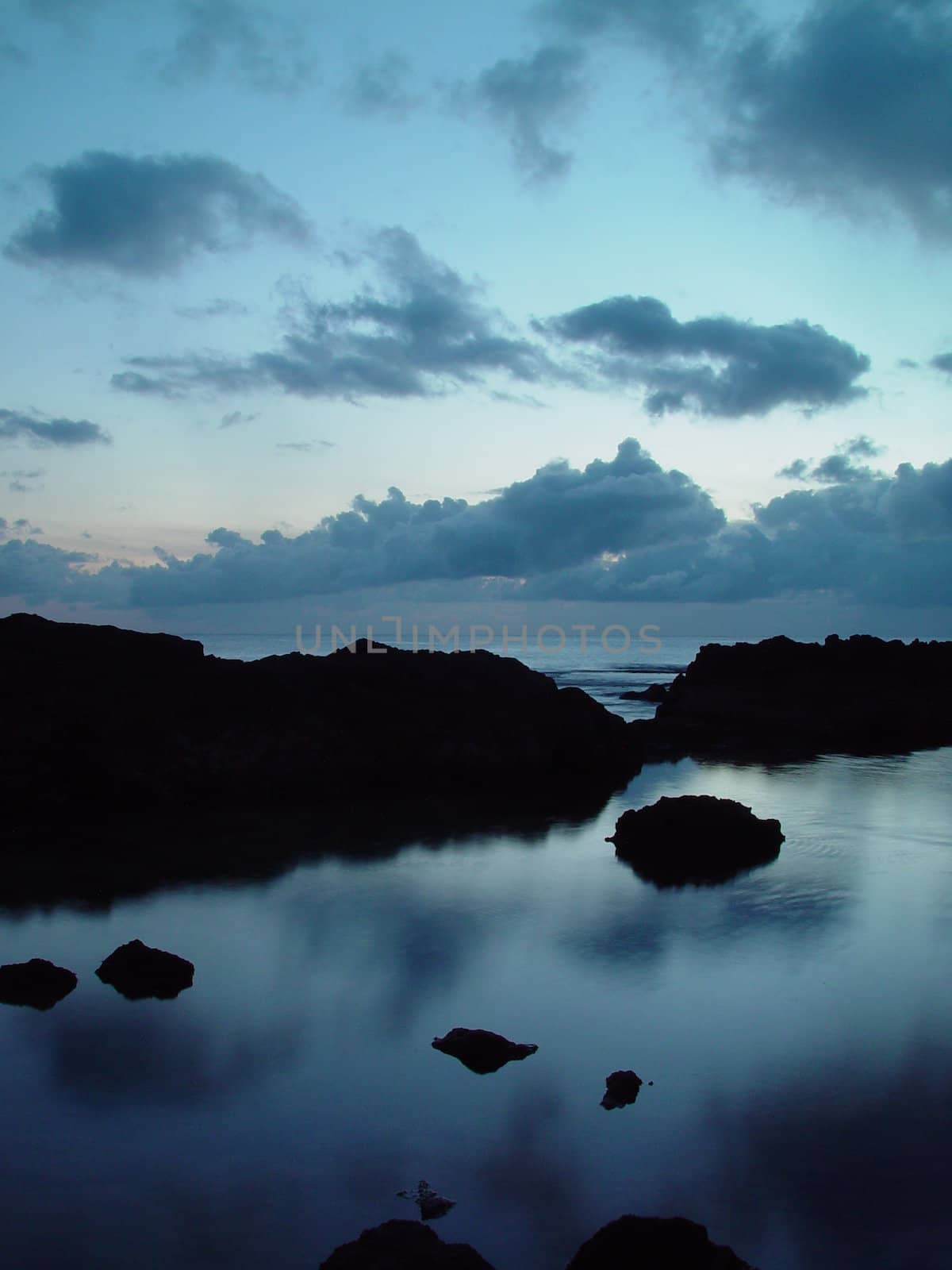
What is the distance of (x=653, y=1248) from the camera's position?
537 centimetres

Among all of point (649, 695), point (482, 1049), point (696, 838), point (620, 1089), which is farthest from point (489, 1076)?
point (649, 695)

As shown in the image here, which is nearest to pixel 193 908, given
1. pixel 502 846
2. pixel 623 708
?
pixel 502 846

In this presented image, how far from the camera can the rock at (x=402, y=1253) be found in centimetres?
522

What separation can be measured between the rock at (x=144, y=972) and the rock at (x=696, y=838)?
28.0ft

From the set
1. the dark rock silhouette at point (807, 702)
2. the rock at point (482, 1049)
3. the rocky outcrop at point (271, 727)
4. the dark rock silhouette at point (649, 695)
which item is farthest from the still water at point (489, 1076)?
the dark rock silhouette at point (649, 695)

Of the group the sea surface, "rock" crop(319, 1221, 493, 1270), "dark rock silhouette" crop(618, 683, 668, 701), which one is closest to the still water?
the sea surface

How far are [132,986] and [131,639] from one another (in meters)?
12.7

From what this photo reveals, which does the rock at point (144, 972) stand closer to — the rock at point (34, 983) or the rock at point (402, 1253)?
the rock at point (34, 983)

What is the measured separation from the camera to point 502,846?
18.0 meters

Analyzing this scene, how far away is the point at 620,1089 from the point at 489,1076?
4.08 feet

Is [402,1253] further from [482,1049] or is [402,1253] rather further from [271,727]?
[271,727]

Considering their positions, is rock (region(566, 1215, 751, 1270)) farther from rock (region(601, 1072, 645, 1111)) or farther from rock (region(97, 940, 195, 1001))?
rock (region(97, 940, 195, 1001))

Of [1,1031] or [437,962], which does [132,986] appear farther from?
[437,962]

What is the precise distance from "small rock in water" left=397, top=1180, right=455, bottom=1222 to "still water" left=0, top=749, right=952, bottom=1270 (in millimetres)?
120
